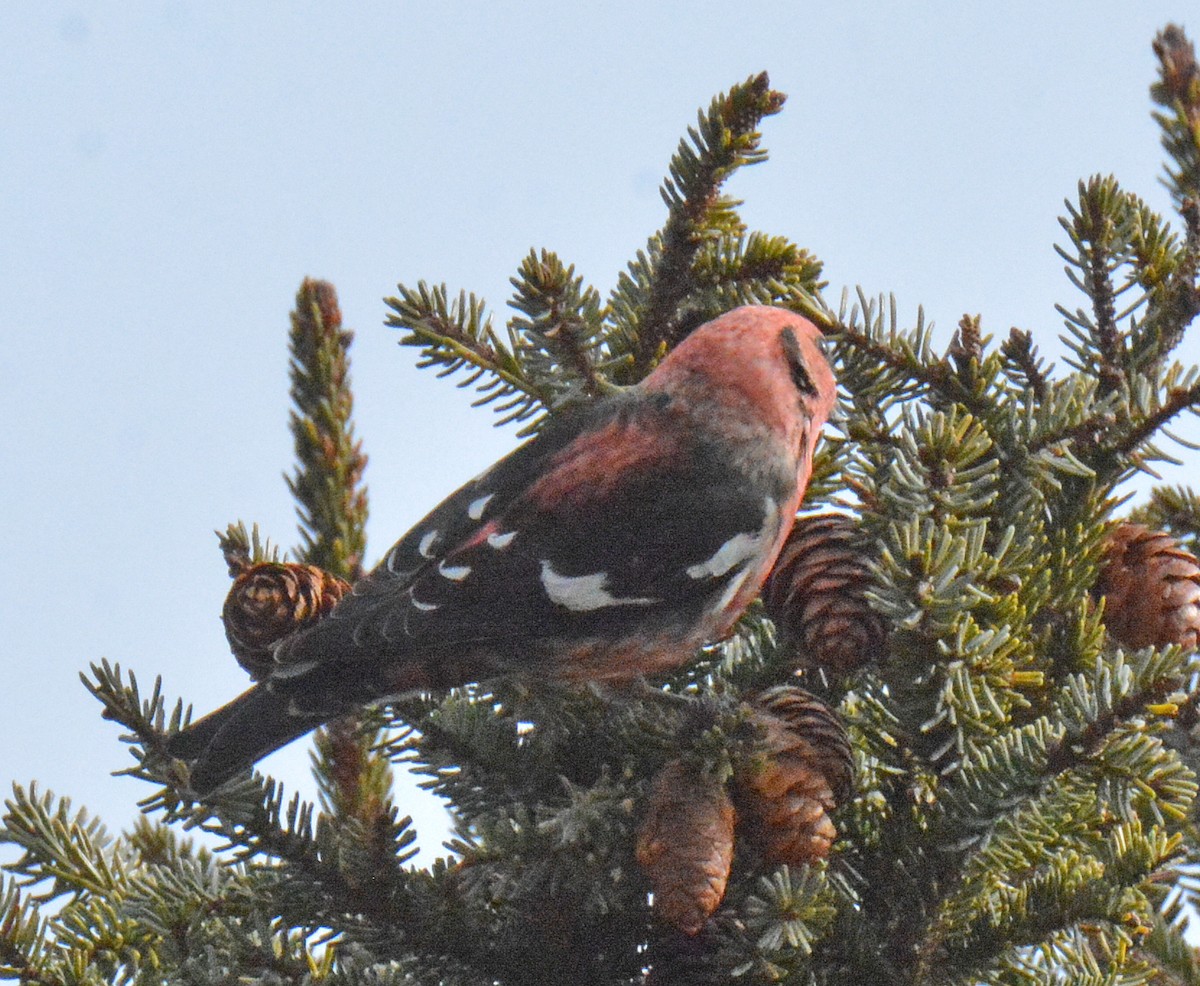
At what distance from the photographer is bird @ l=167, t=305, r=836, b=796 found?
2031 mm

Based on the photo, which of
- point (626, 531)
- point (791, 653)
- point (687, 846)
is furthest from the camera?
point (626, 531)

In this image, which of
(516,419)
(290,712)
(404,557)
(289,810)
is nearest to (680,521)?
(516,419)

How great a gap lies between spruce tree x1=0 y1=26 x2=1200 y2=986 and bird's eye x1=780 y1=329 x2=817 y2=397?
14 centimetres

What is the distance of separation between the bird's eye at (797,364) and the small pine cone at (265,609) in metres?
0.85

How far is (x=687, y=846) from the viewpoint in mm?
1437

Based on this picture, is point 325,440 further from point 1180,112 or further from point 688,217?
point 1180,112

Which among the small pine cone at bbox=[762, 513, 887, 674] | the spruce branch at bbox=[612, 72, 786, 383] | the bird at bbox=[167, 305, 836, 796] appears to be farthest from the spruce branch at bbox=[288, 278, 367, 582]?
the small pine cone at bbox=[762, 513, 887, 674]

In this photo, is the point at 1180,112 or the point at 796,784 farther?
the point at 1180,112

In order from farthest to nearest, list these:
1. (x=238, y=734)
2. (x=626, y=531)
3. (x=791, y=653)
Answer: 1. (x=626, y=531)
2. (x=791, y=653)
3. (x=238, y=734)

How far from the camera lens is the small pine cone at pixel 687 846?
1415mm

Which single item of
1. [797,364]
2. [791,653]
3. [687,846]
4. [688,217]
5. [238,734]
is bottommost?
[687,846]

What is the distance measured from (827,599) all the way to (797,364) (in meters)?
0.57

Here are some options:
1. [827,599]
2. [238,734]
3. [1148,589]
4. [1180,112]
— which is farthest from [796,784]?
[1180,112]

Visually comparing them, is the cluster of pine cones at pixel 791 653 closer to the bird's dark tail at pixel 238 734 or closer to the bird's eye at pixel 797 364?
the bird's dark tail at pixel 238 734
